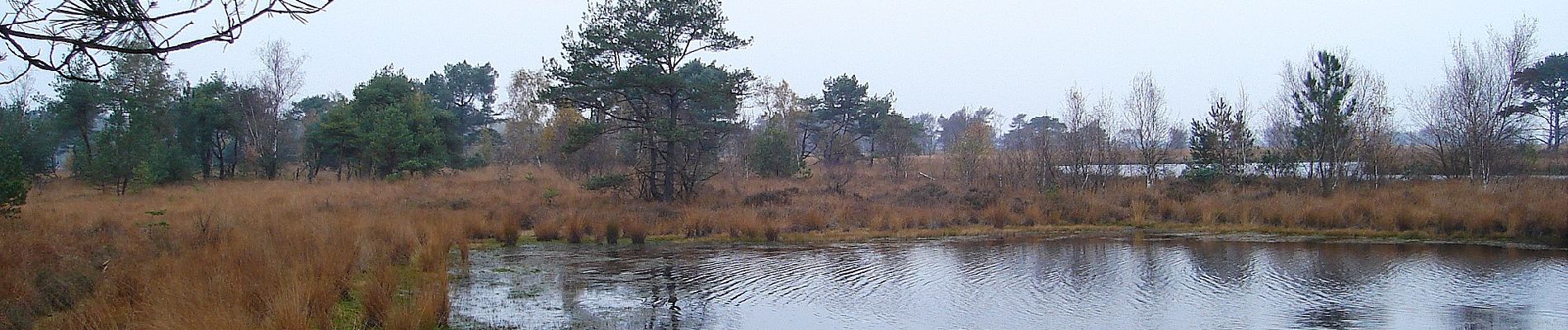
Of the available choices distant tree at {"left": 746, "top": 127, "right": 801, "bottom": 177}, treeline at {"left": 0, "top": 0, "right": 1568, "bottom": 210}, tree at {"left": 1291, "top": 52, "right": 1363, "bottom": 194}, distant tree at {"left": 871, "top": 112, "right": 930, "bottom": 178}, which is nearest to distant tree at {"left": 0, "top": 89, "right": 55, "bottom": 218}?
treeline at {"left": 0, "top": 0, "right": 1568, "bottom": 210}

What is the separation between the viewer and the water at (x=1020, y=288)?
8805 millimetres

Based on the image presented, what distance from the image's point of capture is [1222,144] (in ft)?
99.9

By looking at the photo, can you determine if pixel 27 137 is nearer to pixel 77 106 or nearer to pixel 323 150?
pixel 77 106

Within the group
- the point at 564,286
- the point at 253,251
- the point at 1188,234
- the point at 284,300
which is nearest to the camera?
the point at 284,300

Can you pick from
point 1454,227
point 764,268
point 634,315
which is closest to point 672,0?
point 764,268

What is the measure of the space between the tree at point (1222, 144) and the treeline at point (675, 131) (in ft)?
0.22

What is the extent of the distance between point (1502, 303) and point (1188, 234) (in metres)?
9.00

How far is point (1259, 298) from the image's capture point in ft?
32.8

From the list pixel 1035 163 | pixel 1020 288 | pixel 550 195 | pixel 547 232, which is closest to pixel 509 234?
pixel 547 232

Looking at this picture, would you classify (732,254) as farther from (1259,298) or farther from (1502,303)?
(1502,303)

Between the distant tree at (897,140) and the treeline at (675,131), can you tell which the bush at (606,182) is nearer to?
the treeline at (675,131)

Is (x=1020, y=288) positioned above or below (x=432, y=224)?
below

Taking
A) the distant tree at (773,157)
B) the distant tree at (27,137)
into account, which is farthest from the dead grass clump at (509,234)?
the distant tree at (773,157)

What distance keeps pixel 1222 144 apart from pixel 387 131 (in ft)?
98.1
